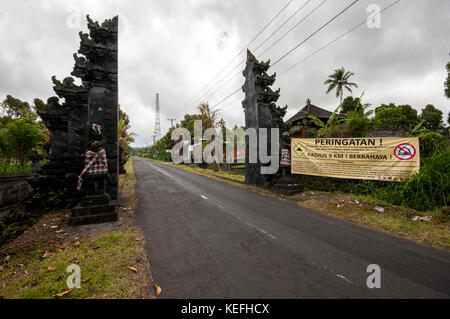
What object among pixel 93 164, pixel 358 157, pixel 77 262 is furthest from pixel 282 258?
pixel 358 157

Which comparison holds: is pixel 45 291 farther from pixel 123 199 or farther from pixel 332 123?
pixel 332 123

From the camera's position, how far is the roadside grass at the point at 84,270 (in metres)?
2.33

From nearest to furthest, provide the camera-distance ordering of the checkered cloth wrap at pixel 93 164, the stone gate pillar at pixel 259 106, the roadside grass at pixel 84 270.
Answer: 1. the roadside grass at pixel 84 270
2. the checkered cloth wrap at pixel 93 164
3. the stone gate pillar at pixel 259 106

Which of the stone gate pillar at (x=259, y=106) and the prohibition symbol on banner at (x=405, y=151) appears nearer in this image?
the prohibition symbol on banner at (x=405, y=151)

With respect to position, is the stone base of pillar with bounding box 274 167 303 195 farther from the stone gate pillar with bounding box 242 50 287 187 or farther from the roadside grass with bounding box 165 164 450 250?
the stone gate pillar with bounding box 242 50 287 187

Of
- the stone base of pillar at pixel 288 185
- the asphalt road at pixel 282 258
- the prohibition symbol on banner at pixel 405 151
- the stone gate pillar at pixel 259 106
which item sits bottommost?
the asphalt road at pixel 282 258

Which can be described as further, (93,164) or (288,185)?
(288,185)

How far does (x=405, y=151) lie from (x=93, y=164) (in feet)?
31.3

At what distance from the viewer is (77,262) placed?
2.98 meters

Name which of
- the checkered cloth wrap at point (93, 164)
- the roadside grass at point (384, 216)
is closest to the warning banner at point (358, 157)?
the roadside grass at point (384, 216)

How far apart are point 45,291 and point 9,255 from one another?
5.91 feet

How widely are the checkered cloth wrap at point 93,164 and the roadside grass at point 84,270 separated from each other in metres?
1.82

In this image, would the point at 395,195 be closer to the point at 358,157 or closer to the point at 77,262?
the point at 358,157

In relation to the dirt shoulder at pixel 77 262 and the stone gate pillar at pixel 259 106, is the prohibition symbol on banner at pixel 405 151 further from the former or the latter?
the dirt shoulder at pixel 77 262
